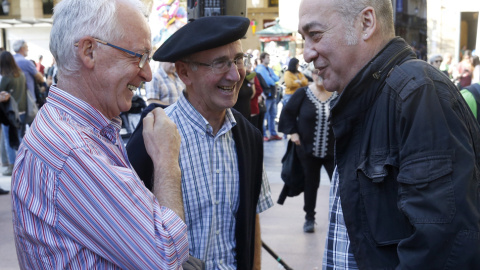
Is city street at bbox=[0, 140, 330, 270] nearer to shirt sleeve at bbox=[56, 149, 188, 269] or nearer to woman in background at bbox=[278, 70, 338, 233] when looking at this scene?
woman in background at bbox=[278, 70, 338, 233]

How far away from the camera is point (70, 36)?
5.59 ft

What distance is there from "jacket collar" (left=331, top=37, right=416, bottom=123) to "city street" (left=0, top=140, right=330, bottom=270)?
376cm

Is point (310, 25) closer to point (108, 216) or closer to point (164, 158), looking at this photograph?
point (164, 158)

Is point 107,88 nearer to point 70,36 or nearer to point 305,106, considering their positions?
point 70,36

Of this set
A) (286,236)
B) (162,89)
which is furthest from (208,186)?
(162,89)

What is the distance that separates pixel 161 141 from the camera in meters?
1.92

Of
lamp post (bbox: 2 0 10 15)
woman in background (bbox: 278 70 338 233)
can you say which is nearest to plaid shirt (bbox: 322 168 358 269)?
woman in background (bbox: 278 70 338 233)

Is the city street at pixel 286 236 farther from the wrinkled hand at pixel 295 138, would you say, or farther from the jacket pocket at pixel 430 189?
the jacket pocket at pixel 430 189

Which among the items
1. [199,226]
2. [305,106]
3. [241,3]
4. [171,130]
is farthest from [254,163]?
[305,106]

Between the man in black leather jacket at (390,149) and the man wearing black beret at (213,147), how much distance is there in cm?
53

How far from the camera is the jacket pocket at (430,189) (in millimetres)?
1631

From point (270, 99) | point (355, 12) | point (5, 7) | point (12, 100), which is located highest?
point (5, 7)

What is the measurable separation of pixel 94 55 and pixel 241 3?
9.65 ft

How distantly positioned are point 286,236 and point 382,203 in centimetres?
470
